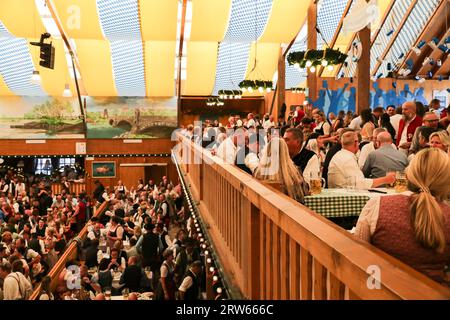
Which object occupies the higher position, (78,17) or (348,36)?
(78,17)

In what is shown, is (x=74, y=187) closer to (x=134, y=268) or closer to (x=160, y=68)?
(x=160, y=68)

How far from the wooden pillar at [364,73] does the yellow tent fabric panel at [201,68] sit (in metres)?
11.1

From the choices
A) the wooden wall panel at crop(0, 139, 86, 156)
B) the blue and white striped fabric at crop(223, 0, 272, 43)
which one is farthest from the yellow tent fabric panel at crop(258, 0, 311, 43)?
the wooden wall panel at crop(0, 139, 86, 156)

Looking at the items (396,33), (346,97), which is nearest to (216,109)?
(396,33)

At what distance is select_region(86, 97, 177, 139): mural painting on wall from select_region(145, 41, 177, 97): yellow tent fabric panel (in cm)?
60

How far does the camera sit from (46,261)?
11109 mm

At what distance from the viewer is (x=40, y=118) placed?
79.0ft

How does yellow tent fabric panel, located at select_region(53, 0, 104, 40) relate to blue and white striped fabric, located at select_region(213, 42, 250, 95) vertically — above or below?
above

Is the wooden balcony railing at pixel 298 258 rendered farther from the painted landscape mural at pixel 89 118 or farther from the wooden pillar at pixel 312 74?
the painted landscape mural at pixel 89 118

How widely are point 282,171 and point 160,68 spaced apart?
1928 cm

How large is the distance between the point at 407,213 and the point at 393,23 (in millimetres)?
16206

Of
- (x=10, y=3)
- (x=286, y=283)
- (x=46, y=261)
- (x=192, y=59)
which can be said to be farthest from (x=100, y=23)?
(x=286, y=283)

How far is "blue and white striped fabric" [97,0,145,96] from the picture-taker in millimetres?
17453

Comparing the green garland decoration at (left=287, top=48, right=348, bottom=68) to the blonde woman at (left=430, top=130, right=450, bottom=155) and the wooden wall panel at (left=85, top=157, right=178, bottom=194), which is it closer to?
the blonde woman at (left=430, top=130, right=450, bottom=155)
